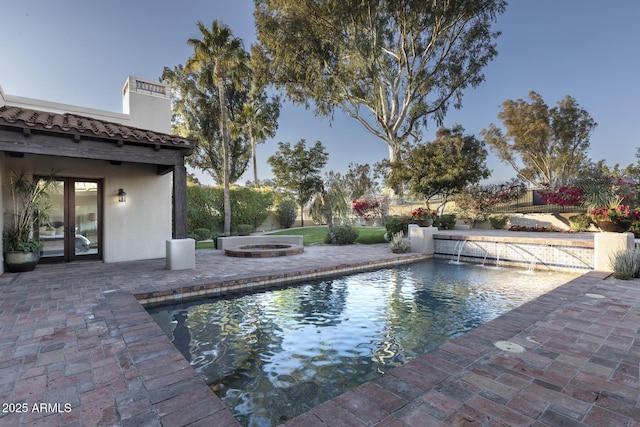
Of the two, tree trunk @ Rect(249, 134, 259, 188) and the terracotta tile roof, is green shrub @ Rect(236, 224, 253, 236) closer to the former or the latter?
tree trunk @ Rect(249, 134, 259, 188)

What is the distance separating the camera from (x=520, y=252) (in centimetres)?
909

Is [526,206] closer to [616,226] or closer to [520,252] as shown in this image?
[520,252]

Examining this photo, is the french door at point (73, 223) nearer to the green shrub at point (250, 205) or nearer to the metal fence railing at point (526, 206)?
the green shrub at point (250, 205)

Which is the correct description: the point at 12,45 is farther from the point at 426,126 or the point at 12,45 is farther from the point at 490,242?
the point at 426,126

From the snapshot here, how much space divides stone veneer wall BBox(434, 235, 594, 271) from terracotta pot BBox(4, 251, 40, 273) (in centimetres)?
1123

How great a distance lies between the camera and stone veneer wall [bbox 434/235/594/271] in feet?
26.2

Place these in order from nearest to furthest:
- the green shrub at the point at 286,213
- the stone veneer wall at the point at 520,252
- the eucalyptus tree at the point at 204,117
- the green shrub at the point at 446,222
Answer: the stone veneer wall at the point at 520,252 < the green shrub at the point at 446,222 < the green shrub at the point at 286,213 < the eucalyptus tree at the point at 204,117

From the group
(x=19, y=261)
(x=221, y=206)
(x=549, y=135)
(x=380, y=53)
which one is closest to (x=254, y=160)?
(x=221, y=206)

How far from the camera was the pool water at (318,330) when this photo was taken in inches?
111

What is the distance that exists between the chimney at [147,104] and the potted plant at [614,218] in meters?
11.9

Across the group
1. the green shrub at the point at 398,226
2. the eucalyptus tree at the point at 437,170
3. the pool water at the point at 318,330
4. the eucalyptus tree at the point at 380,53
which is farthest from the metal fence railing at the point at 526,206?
the pool water at the point at 318,330

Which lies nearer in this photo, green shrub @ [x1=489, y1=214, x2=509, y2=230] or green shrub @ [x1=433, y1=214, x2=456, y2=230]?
green shrub @ [x1=433, y1=214, x2=456, y2=230]

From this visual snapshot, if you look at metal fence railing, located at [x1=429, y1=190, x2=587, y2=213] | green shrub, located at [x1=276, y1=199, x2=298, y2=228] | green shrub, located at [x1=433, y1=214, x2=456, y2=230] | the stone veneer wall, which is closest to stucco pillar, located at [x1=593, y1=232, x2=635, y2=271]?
the stone veneer wall

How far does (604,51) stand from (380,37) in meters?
13.4
